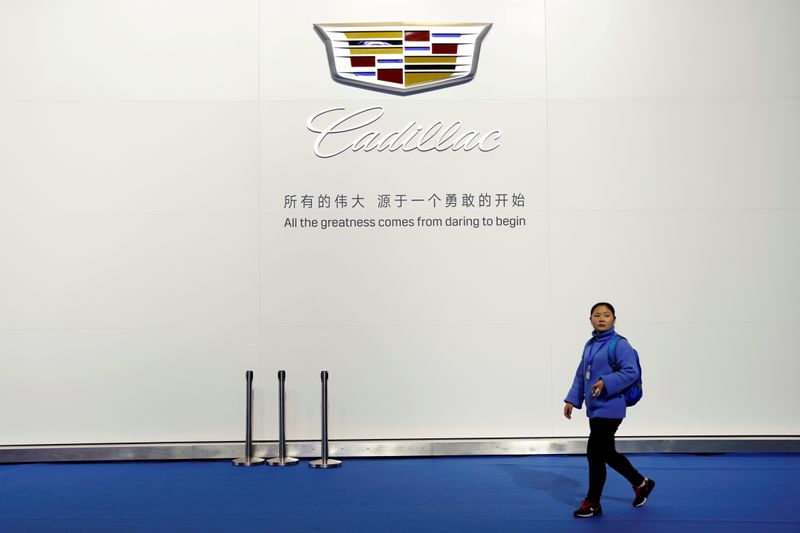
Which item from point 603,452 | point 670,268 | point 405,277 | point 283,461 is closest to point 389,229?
point 405,277

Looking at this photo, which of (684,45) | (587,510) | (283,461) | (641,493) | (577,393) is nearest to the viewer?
(587,510)

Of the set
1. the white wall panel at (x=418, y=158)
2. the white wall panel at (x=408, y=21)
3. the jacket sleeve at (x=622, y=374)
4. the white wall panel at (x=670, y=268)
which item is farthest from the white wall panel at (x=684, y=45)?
the jacket sleeve at (x=622, y=374)

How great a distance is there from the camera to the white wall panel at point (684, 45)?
848cm

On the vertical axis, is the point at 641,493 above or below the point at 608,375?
below

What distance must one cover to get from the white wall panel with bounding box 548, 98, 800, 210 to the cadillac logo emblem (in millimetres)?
1029

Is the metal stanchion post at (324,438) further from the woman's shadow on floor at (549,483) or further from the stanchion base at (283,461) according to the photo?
the woman's shadow on floor at (549,483)

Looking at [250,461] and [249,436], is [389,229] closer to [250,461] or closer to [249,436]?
[249,436]

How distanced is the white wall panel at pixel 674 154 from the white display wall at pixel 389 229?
0.07 feet

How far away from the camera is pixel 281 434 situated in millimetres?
8039

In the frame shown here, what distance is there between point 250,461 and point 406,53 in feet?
13.9

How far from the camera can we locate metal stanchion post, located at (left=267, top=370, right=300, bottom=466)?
7988 mm

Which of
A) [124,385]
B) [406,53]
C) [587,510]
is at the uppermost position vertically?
[406,53]

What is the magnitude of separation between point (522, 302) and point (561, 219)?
91 centimetres

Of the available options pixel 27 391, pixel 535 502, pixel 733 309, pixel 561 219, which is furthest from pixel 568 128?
A: pixel 27 391
